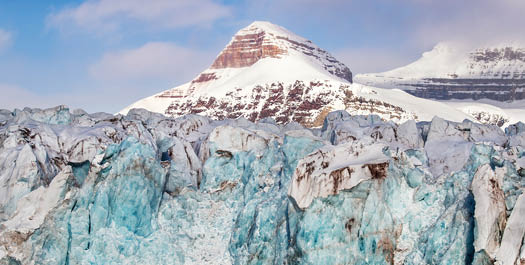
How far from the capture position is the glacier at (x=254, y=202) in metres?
26.0

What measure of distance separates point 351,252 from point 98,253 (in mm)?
9674

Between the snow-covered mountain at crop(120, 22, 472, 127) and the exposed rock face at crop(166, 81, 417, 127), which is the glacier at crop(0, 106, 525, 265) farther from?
the exposed rock face at crop(166, 81, 417, 127)

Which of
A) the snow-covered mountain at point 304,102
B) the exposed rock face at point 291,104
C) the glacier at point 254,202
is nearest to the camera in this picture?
the glacier at point 254,202

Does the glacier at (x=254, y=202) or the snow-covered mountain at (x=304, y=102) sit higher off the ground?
the snow-covered mountain at (x=304, y=102)

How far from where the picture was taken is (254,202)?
3023 centimetres

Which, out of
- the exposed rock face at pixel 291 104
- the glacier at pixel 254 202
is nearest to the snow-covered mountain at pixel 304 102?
the exposed rock face at pixel 291 104

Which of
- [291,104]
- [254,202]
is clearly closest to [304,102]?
[291,104]

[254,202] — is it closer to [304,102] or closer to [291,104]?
[304,102]

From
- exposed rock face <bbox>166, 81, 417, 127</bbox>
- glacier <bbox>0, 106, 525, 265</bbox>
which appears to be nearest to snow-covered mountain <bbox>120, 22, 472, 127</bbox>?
exposed rock face <bbox>166, 81, 417, 127</bbox>

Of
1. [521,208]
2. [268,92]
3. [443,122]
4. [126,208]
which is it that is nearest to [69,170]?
[126,208]

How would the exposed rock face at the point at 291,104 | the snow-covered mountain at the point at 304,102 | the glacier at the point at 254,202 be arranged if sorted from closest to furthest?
the glacier at the point at 254,202
the exposed rock face at the point at 291,104
the snow-covered mountain at the point at 304,102

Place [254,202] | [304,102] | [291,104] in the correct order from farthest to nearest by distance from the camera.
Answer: [291,104] < [304,102] < [254,202]

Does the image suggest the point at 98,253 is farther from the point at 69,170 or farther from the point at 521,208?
the point at 521,208

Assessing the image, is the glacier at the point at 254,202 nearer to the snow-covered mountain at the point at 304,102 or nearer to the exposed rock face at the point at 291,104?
the snow-covered mountain at the point at 304,102
